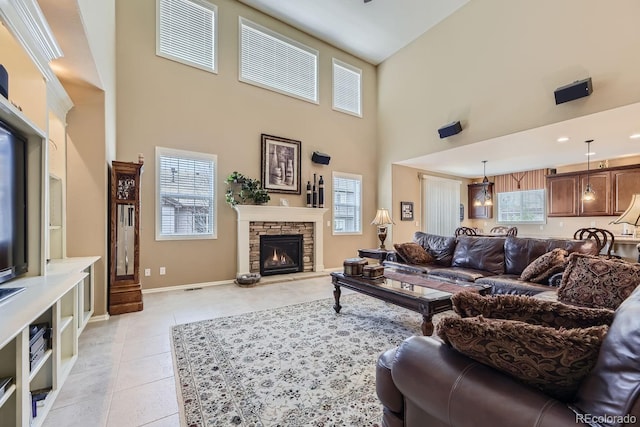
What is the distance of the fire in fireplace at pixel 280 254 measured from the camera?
5523 millimetres

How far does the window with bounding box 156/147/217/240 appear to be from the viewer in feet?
15.3

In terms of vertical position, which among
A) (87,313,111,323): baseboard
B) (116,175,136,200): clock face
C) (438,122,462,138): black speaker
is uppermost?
(438,122,462,138): black speaker

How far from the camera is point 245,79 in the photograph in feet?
17.9

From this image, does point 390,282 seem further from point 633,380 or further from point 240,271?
point 240,271

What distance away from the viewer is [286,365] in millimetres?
2205

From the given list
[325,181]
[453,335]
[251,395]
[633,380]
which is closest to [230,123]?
[325,181]

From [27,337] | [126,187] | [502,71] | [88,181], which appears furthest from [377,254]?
[27,337]

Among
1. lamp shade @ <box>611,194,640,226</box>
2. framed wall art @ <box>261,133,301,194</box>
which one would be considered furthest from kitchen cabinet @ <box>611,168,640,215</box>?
framed wall art @ <box>261,133,301,194</box>

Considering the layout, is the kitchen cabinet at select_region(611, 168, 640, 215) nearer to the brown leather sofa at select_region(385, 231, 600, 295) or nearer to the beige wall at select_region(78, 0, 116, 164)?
the brown leather sofa at select_region(385, 231, 600, 295)

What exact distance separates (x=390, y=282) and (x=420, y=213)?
477 cm

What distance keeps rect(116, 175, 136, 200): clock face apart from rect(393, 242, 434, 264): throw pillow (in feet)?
12.8

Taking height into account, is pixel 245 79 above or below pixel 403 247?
above

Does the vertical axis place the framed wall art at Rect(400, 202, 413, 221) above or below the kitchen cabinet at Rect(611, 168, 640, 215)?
below

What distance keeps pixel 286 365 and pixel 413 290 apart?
1332 mm
